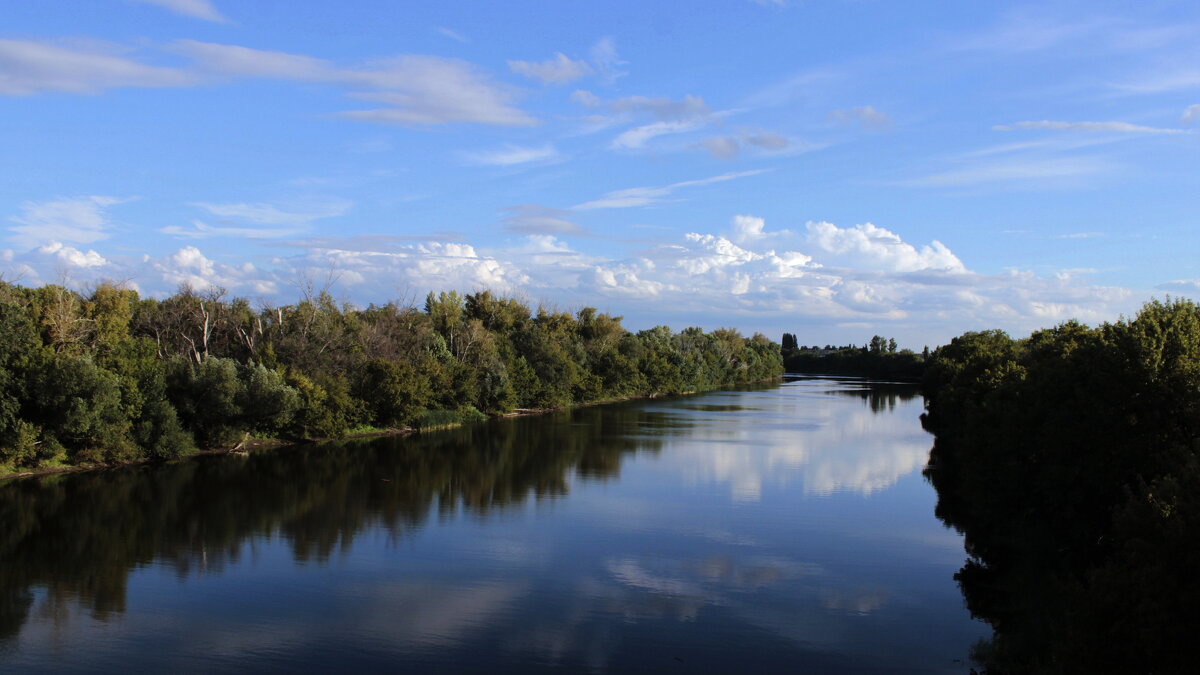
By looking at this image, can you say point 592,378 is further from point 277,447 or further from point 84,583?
point 84,583

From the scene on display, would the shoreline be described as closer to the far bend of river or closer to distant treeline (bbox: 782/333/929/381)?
the far bend of river

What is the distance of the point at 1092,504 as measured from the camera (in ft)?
57.2

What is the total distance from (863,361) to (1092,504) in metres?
142

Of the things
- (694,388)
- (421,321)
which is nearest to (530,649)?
(421,321)

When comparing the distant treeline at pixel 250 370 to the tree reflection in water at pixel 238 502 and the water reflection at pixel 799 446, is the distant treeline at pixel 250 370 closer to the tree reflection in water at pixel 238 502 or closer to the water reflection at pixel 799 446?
the tree reflection in water at pixel 238 502

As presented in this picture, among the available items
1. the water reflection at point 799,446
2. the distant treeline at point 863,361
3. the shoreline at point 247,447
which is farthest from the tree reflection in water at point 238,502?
the distant treeline at point 863,361

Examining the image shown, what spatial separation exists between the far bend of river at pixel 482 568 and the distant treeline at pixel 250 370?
2.09 meters

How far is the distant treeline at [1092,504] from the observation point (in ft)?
33.0

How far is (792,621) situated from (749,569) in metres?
3.72

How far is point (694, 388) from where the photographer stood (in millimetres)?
98562

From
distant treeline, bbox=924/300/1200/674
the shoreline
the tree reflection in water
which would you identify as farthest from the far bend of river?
distant treeline, bbox=924/300/1200/674

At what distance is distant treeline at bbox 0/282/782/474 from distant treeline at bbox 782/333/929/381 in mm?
71982

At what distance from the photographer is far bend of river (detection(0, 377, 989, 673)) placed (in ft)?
48.7

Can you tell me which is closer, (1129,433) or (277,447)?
(1129,433)
